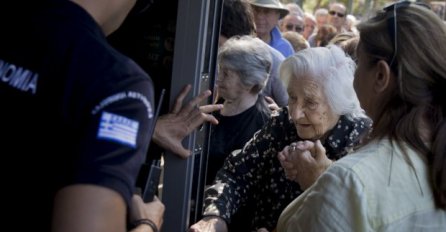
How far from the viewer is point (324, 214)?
168 cm

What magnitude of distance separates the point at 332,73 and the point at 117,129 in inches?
68.1

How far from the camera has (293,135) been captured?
110 inches

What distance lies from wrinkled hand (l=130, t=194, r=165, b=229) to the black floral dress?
3.46 feet

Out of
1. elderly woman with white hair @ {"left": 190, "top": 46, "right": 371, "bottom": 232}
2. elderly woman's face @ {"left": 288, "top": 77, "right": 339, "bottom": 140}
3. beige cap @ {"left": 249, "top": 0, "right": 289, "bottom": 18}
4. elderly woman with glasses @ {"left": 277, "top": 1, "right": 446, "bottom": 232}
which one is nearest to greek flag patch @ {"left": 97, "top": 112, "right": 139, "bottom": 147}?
elderly woman with glasses @ {"left": 277, "top": 1, "right": 446, "bottom": 232}

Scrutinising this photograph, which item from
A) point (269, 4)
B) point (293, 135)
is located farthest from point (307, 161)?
point (269, 4)

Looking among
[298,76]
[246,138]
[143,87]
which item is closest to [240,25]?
[246,138]

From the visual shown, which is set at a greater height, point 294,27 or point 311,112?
point 311,112

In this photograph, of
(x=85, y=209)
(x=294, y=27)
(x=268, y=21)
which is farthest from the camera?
(x=294, y=27)

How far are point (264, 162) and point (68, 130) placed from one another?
1.67m

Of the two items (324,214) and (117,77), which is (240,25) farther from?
(117,77)

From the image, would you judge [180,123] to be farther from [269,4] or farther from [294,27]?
[294,27]

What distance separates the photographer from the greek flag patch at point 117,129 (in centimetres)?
119

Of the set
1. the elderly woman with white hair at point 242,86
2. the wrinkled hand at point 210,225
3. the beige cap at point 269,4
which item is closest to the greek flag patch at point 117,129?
the wrinkled hand at point 210,225

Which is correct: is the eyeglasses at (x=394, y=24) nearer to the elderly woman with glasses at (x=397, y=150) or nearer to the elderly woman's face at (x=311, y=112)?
the elderly woman with glasses at (x=397, y=150)
